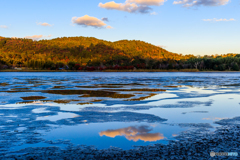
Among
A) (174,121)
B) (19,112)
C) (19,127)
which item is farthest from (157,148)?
(19,112)

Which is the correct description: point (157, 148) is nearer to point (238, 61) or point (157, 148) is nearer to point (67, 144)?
point (67, 144)

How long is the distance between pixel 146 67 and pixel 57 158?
424 ft

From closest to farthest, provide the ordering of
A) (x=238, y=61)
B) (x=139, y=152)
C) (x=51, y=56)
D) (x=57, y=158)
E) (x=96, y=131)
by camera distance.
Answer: (x=57, y=158) → (x=139, y=152) → (x=96, y=131) → (x=238, y=61) → (x=51, y=56)

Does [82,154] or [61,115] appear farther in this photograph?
[61,115]

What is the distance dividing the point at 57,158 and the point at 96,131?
2.29 metres

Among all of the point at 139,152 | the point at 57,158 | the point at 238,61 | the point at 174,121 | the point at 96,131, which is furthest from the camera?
the point at 238,61

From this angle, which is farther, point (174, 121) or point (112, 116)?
point (112, 116)

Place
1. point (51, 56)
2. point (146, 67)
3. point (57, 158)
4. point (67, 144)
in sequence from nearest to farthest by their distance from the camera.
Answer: point (57, 158), point (67, 144), point (146, 67), point (51, 56)

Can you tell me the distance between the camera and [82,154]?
17.4ft

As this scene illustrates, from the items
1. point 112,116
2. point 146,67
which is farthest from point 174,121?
point 146,67

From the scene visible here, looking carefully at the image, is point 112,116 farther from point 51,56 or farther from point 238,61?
point 51,56

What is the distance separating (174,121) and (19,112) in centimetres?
654

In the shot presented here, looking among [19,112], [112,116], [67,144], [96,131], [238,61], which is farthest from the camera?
[238,61]

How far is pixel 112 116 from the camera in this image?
373 inches
